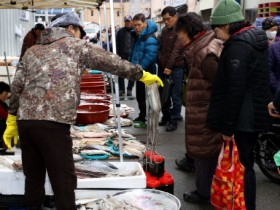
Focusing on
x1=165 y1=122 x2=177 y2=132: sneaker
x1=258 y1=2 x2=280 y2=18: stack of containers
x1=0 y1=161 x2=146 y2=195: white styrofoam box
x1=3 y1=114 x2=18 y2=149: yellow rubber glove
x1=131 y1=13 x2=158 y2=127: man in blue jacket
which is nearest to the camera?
x1=3 y1=114 x2=18 y2=149: yellow rubber glove

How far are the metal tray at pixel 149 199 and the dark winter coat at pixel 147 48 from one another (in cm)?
406

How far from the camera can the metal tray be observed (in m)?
4.11

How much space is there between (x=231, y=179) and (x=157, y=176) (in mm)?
1041

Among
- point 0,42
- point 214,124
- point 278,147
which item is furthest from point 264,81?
point 0,42

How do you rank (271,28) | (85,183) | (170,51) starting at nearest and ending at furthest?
(85,183) → (271,28) → (170,51)

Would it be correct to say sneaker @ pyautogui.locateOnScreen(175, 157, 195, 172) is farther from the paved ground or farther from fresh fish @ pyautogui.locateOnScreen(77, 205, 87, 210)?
fresh fish @ pyautogui.locateOnScreen(77, 205, 87, 210)

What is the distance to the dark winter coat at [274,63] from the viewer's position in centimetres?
568

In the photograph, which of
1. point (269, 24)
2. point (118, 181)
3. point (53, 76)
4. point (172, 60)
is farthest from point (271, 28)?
point (53, 76)

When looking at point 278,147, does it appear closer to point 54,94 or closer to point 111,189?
point 111,189

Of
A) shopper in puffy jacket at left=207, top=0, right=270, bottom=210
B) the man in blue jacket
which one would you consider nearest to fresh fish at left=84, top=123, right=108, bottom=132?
the man in blue jacket

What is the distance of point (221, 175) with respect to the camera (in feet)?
12.4

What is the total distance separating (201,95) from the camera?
175 inches

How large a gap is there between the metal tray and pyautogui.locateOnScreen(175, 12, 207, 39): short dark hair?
5.48 feet

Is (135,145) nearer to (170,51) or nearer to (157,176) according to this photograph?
(157,176)
